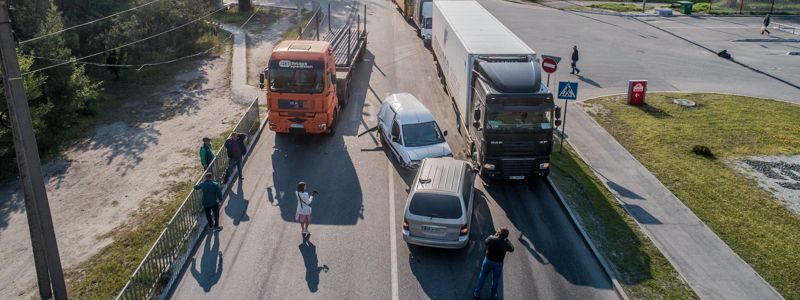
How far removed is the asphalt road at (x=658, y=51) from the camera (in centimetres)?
3071

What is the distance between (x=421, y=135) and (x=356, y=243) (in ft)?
18.8

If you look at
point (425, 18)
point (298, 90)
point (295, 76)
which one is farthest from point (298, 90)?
point (425, 18)

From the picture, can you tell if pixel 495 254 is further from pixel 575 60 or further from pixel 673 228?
pixel 575 60

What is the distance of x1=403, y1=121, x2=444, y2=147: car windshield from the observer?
19453 millimetres

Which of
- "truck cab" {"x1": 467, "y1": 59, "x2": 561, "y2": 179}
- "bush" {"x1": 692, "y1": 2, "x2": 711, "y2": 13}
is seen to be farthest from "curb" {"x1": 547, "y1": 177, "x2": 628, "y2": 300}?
"bush" {"x1": 692, "y1": 2, "x2": 711, "y2": 13}

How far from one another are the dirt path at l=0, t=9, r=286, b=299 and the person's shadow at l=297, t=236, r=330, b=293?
17.5ft

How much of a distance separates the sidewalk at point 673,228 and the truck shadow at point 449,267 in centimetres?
451

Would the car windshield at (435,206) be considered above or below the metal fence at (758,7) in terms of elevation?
below

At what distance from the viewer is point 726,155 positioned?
21.2 metres

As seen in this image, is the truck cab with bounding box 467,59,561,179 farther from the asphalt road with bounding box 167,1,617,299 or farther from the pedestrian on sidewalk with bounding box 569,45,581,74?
the pedestrian on sidewalk with bounding box 569,45,581,74

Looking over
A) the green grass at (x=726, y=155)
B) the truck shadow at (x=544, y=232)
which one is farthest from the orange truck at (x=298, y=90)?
the green grass at (x=726, y=155)

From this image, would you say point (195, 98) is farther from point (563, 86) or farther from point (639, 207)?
point (639, 207)

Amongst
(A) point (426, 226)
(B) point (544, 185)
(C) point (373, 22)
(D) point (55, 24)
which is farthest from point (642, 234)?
(C) point (373, 22)

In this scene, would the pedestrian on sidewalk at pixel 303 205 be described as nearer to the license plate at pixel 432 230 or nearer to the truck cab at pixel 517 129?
the license plate at pixel 432 230
